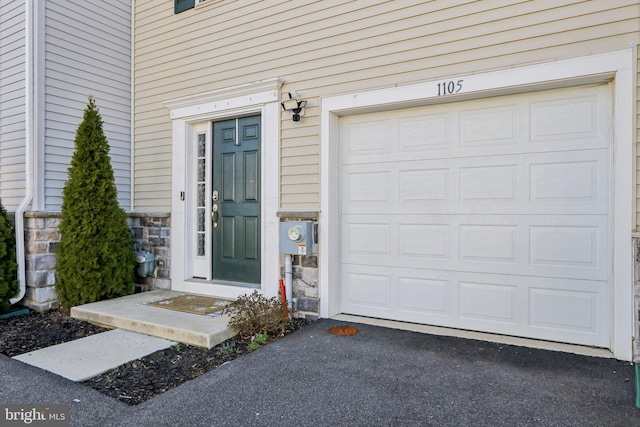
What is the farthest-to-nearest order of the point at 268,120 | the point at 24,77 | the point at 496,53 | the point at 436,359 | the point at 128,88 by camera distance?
the point at 128,88 < the point at 24,77 < the point at 268,120 < the point at 496,53 < the point at 436,359

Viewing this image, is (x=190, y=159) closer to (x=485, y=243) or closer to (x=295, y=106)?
(x=295, y=106)

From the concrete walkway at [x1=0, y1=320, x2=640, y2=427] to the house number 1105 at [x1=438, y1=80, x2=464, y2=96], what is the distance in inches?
79.1

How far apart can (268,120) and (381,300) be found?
2.12 meters

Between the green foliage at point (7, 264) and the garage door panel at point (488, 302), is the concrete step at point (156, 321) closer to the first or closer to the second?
the green foliage at point (7, 264)

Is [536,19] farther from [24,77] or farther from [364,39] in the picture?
[24,77]

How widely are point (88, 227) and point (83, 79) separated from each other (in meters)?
1.91

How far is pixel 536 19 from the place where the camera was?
2969 mm

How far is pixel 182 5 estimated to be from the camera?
4781 millimetres

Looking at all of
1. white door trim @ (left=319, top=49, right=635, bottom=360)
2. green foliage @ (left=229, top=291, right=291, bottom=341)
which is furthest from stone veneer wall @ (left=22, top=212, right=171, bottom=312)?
white door trim @ (left=319, top=49, right=635, bottom=360)

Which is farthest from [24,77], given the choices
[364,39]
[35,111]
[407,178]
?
[407,178]

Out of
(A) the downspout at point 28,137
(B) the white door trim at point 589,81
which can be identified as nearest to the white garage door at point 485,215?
(B) the white door trim at point 589,81

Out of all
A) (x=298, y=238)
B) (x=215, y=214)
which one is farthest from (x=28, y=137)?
(x=298, y=238)

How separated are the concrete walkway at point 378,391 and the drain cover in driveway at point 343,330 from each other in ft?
1.02

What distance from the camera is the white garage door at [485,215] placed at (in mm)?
2938
